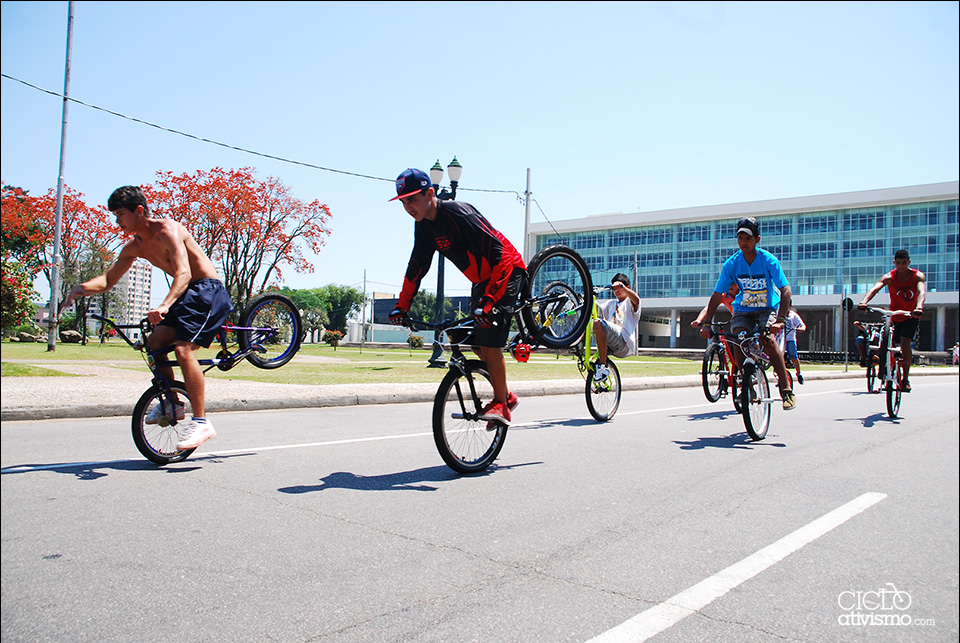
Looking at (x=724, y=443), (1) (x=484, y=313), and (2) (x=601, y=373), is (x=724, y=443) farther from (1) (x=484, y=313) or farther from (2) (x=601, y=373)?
(1) (x=484, y=313)

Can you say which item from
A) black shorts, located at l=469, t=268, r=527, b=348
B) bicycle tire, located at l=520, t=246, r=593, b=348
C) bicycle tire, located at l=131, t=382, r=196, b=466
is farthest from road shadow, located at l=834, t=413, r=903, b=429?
bicycle tire, located at l=131, t=382, r=196, b=466

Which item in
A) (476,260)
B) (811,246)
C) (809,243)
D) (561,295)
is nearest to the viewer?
(476,260)

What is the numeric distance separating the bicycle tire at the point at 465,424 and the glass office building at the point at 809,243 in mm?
45286

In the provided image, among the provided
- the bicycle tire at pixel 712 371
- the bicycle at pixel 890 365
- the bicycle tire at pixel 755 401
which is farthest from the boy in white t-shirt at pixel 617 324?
the bicycle at pixel 890 365

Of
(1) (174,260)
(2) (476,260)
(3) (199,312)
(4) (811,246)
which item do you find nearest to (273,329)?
(3) (199,312)

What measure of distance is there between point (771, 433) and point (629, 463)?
265 centimetres

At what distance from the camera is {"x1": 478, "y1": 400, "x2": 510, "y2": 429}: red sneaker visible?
4746mm

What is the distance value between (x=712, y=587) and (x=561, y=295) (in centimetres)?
363

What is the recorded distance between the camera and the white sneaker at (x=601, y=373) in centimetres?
784

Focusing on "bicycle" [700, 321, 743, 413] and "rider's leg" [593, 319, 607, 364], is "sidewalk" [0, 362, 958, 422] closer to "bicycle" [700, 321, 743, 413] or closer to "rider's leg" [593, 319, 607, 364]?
"rider's leg" [593, 319, 607, 364]

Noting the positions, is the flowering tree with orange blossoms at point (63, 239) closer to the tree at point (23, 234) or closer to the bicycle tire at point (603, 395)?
the tree at point (23, 234)

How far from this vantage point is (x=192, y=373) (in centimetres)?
443

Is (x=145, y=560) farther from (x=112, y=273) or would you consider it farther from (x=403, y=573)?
(x=112, y=273)

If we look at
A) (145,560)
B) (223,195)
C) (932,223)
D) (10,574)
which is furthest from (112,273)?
(932,223)
